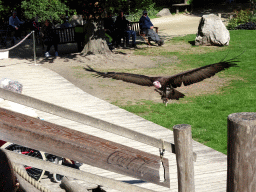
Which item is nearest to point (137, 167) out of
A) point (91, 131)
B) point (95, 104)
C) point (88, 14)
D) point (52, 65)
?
point (91, 131)

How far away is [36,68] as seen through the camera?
11.2 metres

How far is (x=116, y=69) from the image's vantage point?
11.9 metres

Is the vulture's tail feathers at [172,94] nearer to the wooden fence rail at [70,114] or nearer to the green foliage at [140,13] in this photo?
the wooden fence rail at [70,114]

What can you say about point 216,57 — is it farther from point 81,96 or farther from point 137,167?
point 137,167

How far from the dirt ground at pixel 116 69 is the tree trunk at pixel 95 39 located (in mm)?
452

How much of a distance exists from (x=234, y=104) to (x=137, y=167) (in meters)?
6.70

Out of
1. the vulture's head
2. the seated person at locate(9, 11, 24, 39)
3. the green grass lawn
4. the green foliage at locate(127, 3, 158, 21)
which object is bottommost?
the green grass lawn

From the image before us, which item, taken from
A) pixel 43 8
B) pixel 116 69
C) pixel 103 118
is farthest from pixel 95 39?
pixel 43 8

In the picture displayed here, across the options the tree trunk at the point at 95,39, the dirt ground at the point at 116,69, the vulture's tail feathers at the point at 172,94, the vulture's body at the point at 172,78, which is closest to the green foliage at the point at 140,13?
the dirt ground at the point at 116,69

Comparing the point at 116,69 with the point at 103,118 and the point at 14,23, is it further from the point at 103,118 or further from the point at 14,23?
the point at 14,23

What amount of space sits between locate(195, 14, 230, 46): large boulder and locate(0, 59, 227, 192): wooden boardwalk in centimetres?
805

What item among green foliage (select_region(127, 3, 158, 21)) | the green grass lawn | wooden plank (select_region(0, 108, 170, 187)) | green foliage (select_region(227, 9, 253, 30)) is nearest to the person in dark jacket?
the green grass lawn

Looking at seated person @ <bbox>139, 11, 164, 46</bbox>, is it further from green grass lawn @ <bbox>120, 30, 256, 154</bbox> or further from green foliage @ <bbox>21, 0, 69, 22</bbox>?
green foliage @ <bbox>21, 0, 69, 22</bbox>

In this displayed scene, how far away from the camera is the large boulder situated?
15.3 meters
